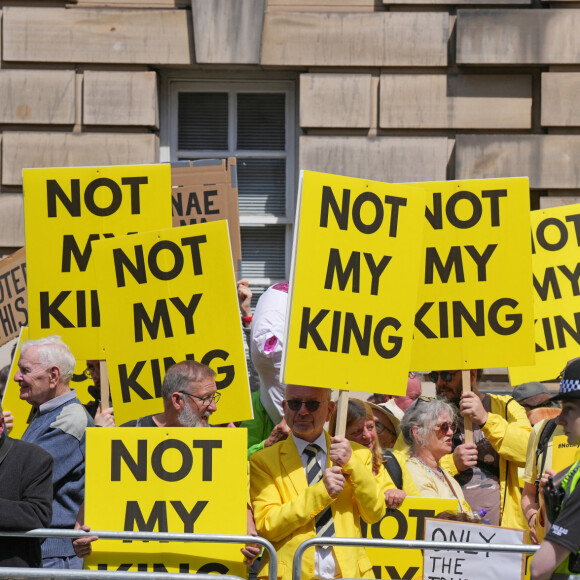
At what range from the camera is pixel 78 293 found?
5969 millimetres

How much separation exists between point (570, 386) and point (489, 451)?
78.1 inches

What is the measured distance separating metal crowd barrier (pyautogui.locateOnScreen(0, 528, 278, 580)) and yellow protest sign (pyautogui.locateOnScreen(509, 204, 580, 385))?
6.73 feet

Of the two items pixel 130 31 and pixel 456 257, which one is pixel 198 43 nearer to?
pixel 130 31

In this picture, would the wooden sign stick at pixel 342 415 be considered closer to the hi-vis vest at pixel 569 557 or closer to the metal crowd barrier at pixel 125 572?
the metal crowd barrier at pixel 125 572

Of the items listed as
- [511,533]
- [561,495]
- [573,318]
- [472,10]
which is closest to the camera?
[561,495]

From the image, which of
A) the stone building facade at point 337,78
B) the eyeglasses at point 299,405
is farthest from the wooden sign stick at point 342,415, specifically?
the stone building facade at point 337,78

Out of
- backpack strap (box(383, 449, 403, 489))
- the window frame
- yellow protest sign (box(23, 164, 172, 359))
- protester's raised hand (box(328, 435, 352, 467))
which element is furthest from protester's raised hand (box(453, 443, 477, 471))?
the window frame

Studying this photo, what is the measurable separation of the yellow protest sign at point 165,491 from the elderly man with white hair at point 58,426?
0.38m

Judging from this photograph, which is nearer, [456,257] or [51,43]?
[456,257]

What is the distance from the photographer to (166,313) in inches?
223

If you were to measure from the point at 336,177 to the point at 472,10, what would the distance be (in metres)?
4.62

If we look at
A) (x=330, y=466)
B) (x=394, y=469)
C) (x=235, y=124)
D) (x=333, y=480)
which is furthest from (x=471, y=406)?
(x=235, y=124)

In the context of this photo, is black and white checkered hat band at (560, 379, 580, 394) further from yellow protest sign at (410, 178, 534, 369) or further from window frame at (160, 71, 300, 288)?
window frame at (160, 71, 300, 288)

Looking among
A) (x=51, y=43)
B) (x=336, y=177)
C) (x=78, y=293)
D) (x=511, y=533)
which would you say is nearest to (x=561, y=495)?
(x=511, y=533)
